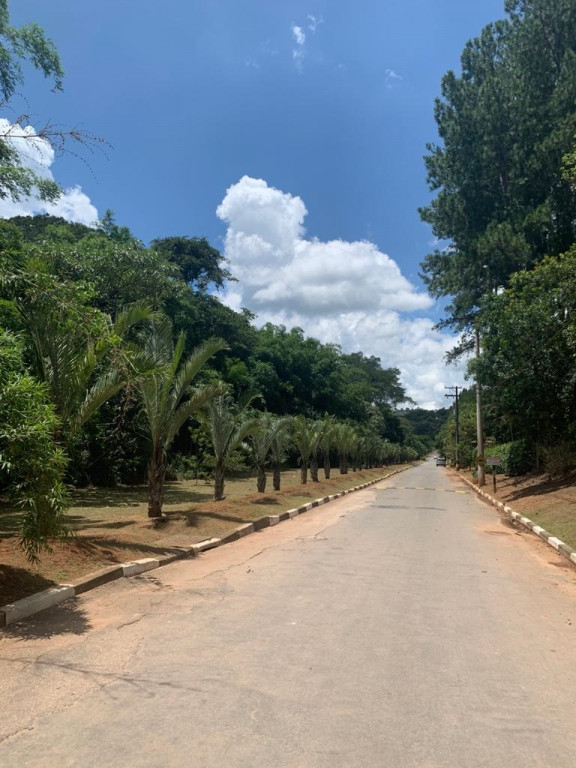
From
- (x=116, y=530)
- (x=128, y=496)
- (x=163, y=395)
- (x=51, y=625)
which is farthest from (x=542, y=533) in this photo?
(x=128, y=496)

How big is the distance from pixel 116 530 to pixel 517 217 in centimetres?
2223

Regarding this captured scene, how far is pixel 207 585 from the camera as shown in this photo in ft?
24.4

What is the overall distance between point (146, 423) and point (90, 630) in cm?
791

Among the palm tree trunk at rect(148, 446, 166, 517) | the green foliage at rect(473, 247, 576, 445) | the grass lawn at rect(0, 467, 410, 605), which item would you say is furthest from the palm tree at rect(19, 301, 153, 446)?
the green foliage at rect(473, 247, 576, 445)

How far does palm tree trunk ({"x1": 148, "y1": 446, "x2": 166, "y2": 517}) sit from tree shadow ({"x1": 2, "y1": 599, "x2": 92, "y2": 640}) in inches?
237

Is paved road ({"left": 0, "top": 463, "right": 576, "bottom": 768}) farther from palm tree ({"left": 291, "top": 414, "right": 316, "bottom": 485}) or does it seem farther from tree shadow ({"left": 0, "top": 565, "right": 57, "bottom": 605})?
palm tree ({"left": 291, "top": 414, "right": 316, "bottom": 485})

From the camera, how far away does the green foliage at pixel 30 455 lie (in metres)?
5.39

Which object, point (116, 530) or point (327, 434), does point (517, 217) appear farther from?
point (116, 530)

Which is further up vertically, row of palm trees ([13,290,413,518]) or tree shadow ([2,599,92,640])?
row of palm trees ([13,290,413,518])

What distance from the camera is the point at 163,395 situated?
40.5ft

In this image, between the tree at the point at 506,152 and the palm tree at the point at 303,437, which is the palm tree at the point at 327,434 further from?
the tree at the point at 506,152

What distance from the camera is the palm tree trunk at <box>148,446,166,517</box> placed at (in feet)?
40.5

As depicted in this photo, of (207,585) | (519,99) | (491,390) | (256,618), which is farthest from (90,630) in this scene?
(519,99)

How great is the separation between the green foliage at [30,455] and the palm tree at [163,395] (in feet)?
19.2
